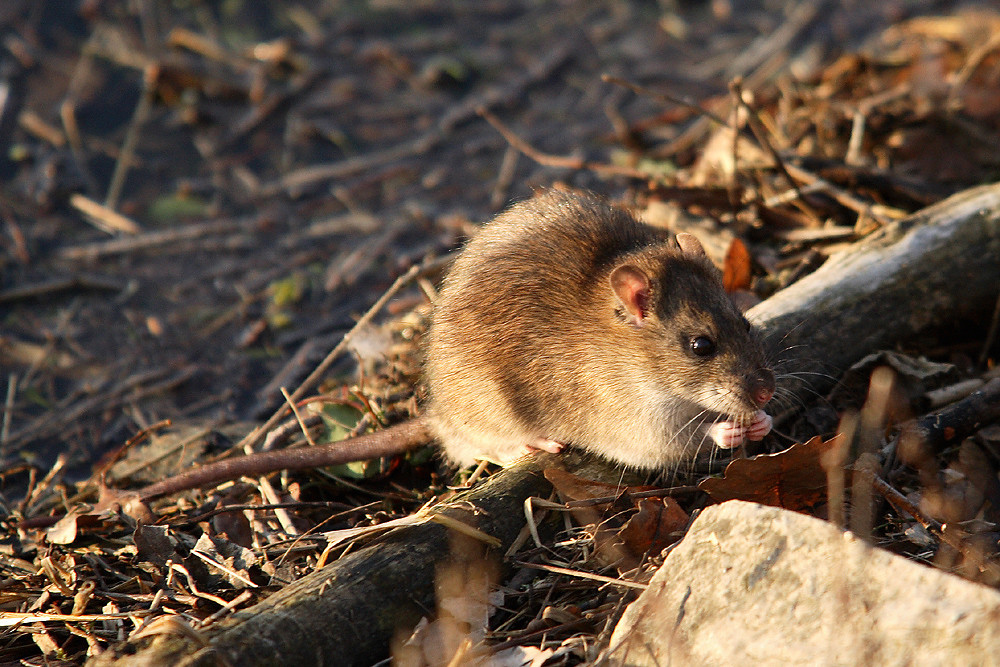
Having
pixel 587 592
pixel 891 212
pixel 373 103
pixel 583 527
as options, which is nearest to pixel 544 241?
pixel 583 527

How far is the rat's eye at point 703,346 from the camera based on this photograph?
12.6 ft

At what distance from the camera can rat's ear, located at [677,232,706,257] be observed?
160 inches

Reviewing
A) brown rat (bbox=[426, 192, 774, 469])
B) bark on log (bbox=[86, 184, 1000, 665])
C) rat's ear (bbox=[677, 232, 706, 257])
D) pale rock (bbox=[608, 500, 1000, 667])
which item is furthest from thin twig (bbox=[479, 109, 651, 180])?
pale rock (bbox=[608, 500, 1000, 667])

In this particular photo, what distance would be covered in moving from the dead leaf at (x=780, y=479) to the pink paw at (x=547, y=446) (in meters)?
0.87

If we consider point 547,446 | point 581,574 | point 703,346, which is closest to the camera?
point 581,574

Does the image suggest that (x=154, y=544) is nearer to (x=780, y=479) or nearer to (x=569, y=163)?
(x=780, y=479)

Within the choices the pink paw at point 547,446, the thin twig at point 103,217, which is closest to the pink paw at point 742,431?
the pink paw at point 547,446

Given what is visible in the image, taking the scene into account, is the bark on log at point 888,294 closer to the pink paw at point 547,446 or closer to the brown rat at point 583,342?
the brown rat at point 583,342

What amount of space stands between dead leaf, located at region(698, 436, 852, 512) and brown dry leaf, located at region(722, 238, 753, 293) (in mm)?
1625

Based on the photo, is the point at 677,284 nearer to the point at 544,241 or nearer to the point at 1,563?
the point at 544,241

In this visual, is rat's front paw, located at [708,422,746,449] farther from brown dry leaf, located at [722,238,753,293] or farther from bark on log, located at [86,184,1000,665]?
brown dry leaf, located at [722,238,753,293]

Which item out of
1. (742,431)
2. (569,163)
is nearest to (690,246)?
(742,431)

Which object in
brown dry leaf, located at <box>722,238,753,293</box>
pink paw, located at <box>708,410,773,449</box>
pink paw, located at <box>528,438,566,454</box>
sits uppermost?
brown dry leaf, located at <box>722,238,753,293</box>

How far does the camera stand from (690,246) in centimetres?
410
